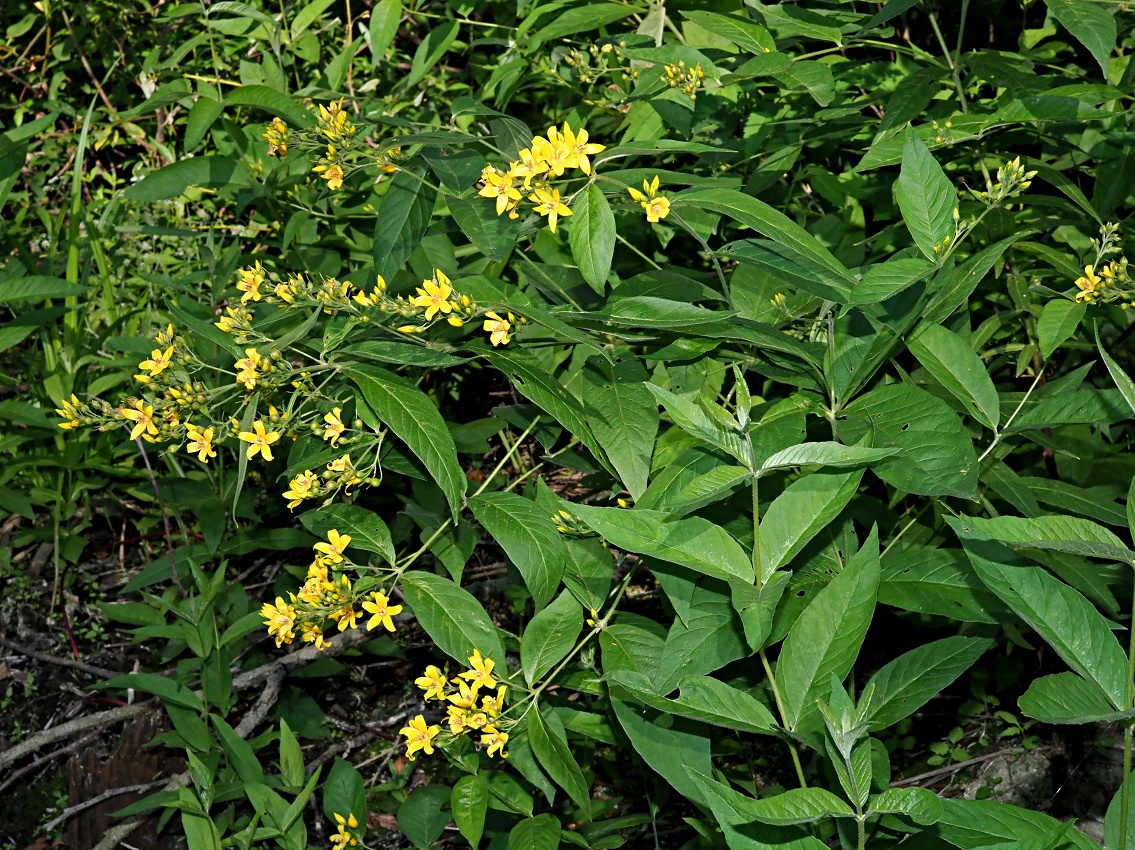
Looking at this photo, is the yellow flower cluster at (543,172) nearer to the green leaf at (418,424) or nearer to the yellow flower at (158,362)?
the green leaf at (418,424)

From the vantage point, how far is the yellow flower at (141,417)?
169 cm

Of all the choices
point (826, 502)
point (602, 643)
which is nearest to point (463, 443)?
point (602, 643)

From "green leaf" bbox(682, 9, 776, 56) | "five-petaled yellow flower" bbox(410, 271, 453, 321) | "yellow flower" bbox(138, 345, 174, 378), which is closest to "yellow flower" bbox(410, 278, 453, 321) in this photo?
"five-petaled yellow flower" bbox(410, 271, 453, 321)

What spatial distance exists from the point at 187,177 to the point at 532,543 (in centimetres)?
173

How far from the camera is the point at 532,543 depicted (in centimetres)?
154

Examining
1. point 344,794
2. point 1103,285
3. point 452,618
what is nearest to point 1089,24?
point 1103,285

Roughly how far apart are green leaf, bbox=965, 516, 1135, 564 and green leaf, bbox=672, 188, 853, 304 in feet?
1.28

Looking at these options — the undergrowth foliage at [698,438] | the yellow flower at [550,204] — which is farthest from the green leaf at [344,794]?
the yellow flower at [550,204]

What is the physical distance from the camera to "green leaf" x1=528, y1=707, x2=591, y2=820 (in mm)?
1617

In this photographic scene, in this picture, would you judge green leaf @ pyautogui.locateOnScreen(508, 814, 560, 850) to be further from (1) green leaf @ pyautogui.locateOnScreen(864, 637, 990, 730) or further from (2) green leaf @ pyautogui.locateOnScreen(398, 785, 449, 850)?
(1) green leaf @ pyautogui.locateOnScreen(864, 637, 990, 730)

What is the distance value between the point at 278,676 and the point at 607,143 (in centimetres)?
177

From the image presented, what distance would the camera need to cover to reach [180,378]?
5.57 ft

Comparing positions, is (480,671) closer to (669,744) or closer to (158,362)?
(669,744)

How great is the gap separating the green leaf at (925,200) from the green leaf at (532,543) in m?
0.71
